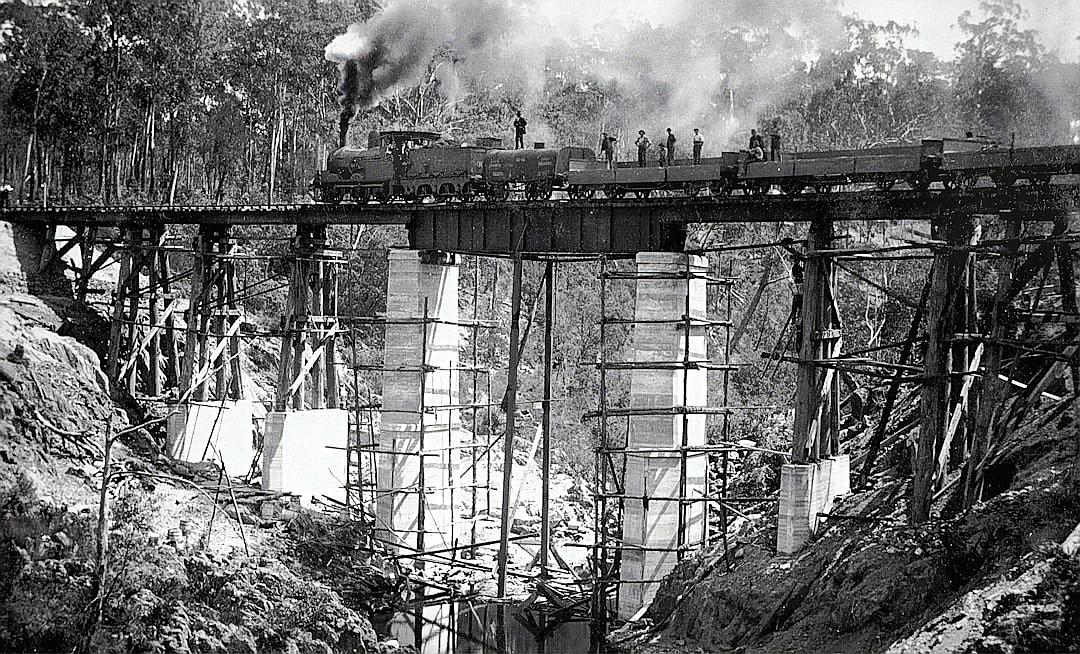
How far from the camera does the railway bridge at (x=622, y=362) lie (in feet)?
59.2

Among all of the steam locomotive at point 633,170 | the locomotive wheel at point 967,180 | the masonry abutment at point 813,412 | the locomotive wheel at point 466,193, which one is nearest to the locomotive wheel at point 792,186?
the steam locomotive at point 633,170

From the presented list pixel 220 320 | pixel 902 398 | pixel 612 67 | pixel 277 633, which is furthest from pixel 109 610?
pixel 612 67

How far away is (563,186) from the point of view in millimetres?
26000

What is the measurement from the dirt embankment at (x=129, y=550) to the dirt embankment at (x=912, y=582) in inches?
235

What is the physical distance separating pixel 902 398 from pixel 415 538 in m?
11.9

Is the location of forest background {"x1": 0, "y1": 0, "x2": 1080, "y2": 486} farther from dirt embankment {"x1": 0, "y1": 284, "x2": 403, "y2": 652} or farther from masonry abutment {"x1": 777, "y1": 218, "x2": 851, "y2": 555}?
masonry abutment {"x1": 777, "y1": 218, "x2": 851, "y2": 555}

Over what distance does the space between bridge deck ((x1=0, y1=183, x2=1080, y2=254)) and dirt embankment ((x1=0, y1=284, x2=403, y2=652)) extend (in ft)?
17.6

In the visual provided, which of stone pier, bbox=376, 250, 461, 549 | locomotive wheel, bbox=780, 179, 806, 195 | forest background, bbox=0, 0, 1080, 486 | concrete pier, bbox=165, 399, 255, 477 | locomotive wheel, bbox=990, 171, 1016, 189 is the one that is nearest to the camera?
locomotive wheel, bbox=990, 171, 1016, 189

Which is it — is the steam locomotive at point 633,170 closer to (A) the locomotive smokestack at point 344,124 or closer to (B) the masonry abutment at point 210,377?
(A) the locomotive smokestack at point 344,124

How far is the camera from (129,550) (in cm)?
2020

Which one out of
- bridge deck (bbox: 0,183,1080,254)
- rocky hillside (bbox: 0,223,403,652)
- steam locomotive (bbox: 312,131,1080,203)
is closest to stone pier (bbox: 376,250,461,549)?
bridge deck (bbox: 0,183,1080,254)

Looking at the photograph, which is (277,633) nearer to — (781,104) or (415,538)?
(415,538)

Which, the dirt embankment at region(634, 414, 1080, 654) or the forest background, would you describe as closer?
the dirt embankment at region(634, 414, 1080, 654)

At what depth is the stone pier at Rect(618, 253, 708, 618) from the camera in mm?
21641
